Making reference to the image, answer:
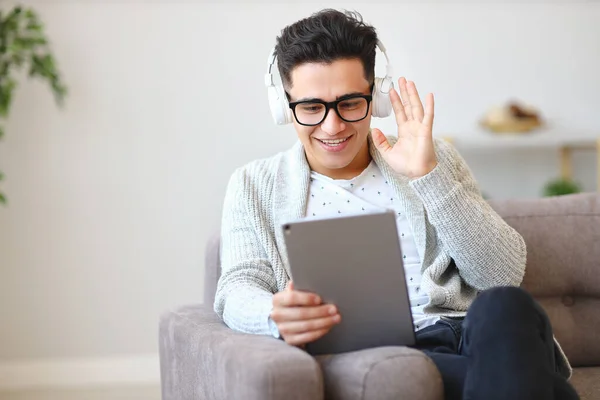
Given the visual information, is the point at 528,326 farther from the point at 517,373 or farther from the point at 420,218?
the point at 420,218

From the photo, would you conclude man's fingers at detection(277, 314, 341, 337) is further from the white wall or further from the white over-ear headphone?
the white wall

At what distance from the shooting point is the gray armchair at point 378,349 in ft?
3.97

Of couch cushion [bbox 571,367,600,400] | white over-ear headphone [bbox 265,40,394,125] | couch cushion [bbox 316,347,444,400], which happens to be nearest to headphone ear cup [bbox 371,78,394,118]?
white over-ear headphone [bbox 265,40,394,125]

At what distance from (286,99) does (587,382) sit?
82cm

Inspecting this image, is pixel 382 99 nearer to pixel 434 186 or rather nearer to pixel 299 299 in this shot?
pixel 434 186

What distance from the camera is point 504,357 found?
1.20 metres

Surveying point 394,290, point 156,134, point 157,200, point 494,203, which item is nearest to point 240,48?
point 156,134

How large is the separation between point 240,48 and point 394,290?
2.36m

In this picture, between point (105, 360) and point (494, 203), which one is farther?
point (105, 360)

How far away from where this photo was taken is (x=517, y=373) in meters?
1.18

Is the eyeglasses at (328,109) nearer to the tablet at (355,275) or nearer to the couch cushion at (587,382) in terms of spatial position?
the tablet at (355,275)

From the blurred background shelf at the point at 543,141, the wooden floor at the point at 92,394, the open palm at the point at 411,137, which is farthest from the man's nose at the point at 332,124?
the blurred background shelf at the point at 543,141

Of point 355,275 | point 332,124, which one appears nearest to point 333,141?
point 332,124

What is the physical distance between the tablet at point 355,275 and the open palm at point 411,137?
11.0 inches
